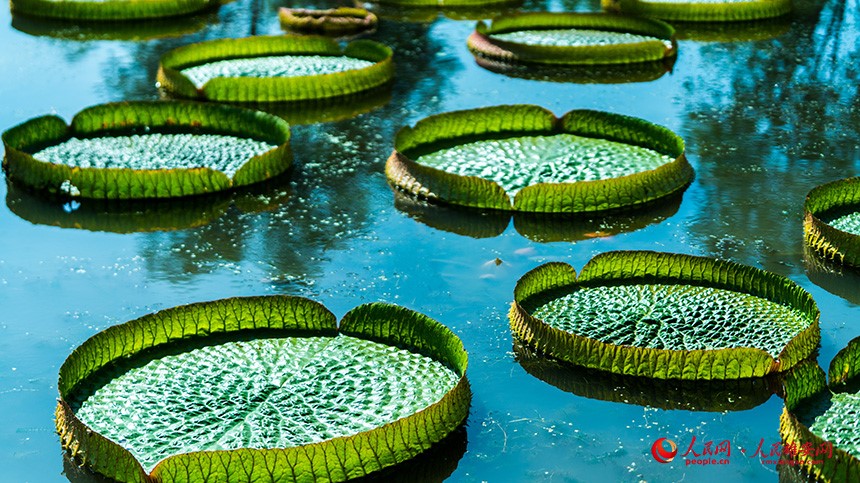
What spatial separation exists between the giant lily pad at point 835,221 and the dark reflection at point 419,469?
258 cm

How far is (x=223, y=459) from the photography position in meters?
4.21

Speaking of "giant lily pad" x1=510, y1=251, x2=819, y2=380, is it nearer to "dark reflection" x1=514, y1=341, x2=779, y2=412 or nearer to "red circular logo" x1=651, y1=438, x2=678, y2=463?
"dark reflection" x1=514, y1=341, x2=779, y2=412

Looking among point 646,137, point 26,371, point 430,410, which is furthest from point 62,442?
point 646,137

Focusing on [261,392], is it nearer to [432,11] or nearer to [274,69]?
[274,69]

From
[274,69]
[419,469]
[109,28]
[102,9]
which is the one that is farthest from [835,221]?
[102,9]

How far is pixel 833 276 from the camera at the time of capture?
612 cm

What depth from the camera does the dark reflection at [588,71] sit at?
31.9 feet

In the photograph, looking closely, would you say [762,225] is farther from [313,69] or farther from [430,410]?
[313,69]

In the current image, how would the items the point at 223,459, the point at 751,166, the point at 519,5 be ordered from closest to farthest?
1. the point at 223,459
2. the point at 751,166
3. the point at 519,5

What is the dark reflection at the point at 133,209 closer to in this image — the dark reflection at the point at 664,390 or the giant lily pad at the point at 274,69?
the giant lily pad at the point at 274,69

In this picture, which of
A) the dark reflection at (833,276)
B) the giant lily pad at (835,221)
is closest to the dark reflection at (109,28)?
the giant lily pad at (835,221)

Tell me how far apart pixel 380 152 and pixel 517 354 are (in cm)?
299

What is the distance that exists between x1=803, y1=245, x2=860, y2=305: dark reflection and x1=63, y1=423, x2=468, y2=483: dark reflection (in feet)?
7.69

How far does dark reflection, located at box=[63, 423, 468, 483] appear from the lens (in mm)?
4414
